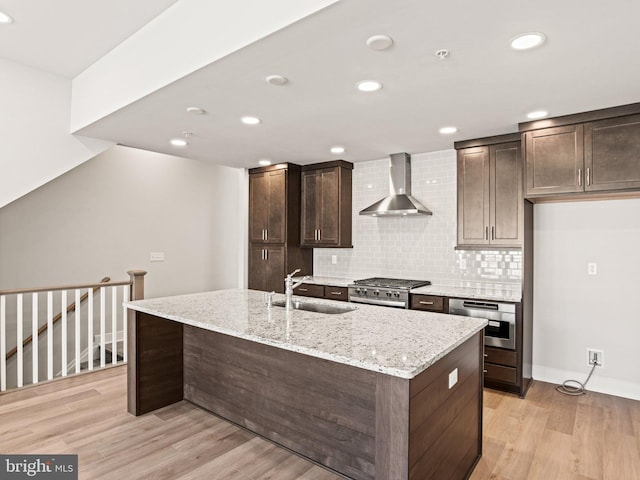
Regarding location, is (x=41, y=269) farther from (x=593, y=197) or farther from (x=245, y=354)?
(x=593, y=197)

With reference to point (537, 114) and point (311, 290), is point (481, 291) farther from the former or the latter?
point (311, 290)

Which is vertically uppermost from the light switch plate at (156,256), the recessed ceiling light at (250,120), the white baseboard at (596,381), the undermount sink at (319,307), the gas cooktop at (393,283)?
the recessed ceiling light at (250,120)

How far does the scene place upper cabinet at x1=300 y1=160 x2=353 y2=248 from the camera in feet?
17.0

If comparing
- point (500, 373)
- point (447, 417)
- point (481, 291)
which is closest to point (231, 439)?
point (447, 417)

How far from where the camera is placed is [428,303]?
Result: 13.1 ft

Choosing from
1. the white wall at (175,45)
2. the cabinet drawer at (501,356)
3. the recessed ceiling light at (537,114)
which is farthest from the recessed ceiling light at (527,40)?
the cabinet drawer at (501,356)

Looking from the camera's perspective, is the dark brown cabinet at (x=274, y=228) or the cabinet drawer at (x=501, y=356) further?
the dark brown cabinet at (x=274, y=228)

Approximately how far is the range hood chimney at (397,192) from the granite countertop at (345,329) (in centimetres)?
201

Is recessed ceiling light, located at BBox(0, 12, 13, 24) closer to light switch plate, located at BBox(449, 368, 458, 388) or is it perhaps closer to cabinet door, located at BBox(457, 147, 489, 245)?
light switch plate, located at BBox(449, 368, 458, 388)

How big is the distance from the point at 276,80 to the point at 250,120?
96cm

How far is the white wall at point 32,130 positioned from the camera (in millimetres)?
3445

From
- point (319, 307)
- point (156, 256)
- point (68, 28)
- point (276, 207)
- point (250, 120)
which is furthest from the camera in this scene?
point (156, 256)

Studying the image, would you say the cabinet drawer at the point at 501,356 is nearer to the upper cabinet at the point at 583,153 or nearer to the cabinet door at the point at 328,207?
the upper cabinet at the point at 583,153

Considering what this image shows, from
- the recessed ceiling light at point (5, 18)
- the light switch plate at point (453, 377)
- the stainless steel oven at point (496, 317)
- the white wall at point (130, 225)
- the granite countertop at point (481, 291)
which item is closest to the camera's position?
the light switch plate at point (453, 377)
